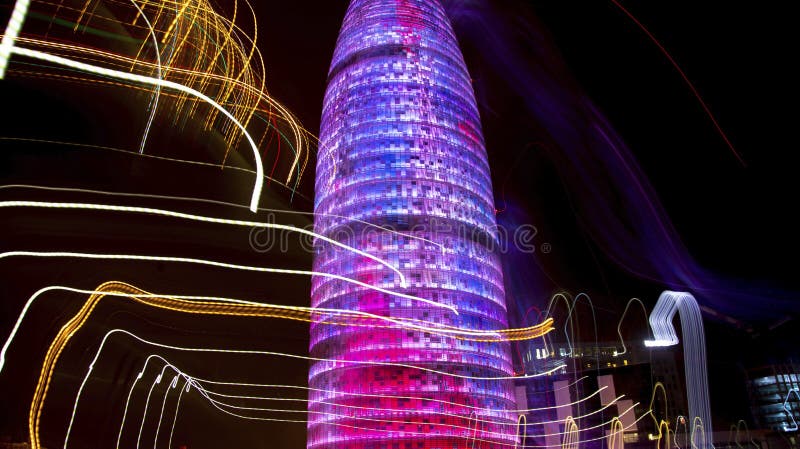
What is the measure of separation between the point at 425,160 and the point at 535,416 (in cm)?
5766

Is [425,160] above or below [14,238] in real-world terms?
above

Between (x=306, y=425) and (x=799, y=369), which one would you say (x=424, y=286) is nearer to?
(x=306, y=425)

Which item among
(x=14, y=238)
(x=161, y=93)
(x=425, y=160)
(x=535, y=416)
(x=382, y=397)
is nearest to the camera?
(x=14, y=238)

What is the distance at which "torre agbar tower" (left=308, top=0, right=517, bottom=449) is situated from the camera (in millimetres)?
70500

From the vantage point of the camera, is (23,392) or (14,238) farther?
(23,392)

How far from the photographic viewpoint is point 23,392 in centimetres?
1845

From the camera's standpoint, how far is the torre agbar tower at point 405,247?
70.5 m

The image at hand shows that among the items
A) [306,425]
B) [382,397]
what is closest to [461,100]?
[382,397]

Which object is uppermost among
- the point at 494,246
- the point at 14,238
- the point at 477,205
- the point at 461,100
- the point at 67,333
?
the point at 461,100

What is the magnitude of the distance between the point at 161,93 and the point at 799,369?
351 ft

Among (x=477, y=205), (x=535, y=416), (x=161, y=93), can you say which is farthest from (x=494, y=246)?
(x=161, y=93)

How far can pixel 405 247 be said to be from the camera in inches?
3014

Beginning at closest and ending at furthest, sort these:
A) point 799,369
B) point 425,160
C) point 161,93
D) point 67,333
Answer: point 67,333, point 161,93, point 425,160, point 799,369

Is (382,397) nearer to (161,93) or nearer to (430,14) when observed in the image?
(161,93)
